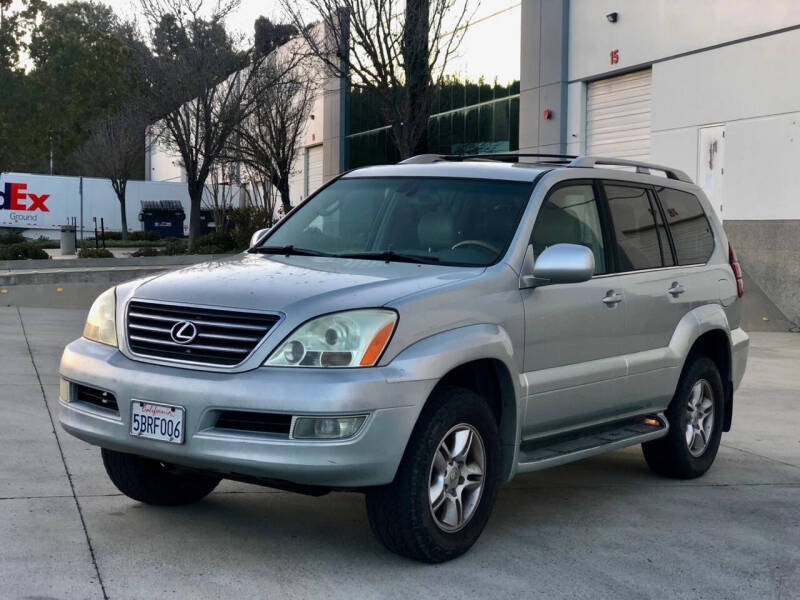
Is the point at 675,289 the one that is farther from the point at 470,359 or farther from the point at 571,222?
the point at 470,359

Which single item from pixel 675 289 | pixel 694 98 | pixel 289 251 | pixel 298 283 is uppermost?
pixel 694 98

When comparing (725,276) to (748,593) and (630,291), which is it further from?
(748,593)

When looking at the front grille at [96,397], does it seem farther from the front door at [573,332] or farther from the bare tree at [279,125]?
the bare tree at [279,125]

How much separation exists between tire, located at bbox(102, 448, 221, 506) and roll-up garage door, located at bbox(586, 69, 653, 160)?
16.9 meters

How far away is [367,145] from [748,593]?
31603mm

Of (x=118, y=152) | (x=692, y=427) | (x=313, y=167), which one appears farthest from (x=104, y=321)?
(x=118, y=152)

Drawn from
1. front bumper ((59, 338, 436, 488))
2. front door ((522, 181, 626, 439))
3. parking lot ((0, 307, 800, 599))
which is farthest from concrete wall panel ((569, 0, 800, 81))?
front bumper ((59, 338, 436, 488))

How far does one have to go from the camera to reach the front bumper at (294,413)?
167 inches

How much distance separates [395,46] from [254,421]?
1748 centimetres

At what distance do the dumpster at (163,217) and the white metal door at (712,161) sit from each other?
36.1 meters

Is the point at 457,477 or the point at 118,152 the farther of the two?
the point at 118,152

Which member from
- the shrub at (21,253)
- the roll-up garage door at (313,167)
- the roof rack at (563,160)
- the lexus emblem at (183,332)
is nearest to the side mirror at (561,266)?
the roof rack at (563,160)

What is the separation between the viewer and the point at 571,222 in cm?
577

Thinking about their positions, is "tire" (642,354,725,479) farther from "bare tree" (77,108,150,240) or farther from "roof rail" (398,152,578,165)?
"bare tree" (77,108,150,240)
